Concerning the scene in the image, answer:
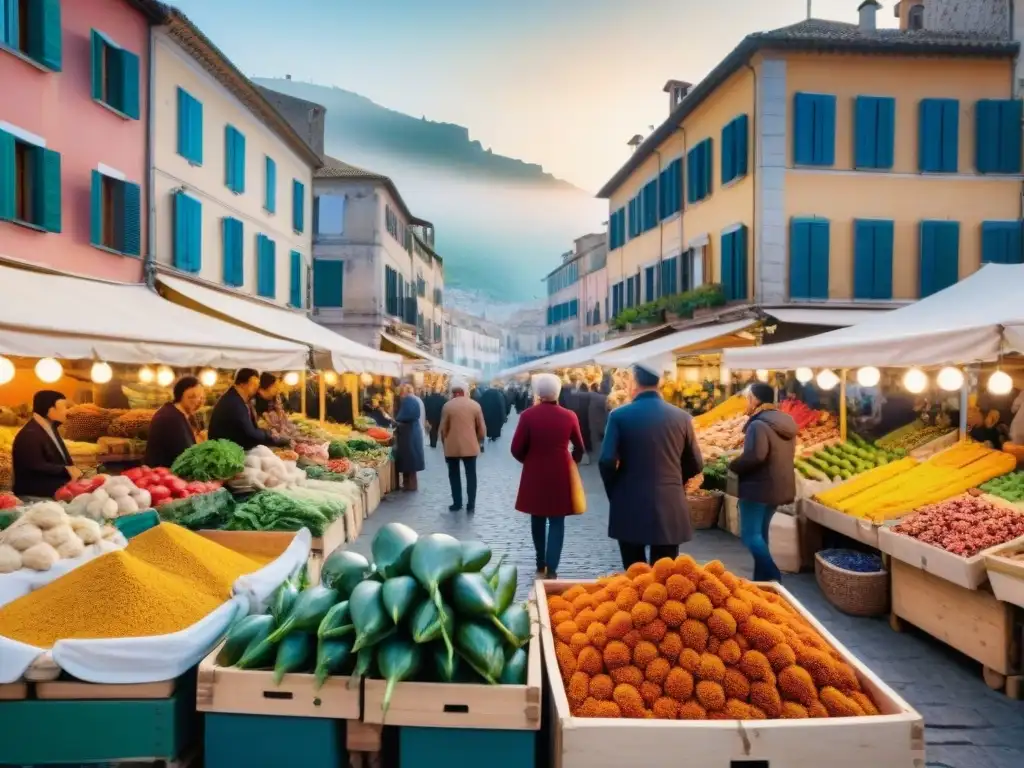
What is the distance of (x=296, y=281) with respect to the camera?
23.3 metres

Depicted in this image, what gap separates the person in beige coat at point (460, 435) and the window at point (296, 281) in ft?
45.2

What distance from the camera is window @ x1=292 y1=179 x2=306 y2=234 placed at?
23.0 metres

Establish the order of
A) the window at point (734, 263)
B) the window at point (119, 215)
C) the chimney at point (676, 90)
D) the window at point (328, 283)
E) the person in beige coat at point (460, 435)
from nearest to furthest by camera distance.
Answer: the person in beige coat at point (460, 435) < the window at point (119, 215) < the window at point (734, 263) < the chimney at point (676, 90) < the window at point (328, 283)

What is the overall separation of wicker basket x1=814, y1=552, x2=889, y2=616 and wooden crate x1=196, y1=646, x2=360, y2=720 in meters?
4.74

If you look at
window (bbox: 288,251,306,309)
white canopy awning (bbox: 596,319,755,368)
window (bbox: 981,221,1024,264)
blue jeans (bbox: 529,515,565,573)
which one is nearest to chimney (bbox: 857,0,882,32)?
window (bbox: 981,221,1024,264)

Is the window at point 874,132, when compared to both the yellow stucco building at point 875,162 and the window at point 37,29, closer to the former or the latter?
the yellow stucco building at point 875,162

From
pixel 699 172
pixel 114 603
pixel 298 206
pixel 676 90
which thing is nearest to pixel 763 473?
pixel 114 603

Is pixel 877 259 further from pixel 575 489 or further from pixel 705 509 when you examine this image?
pixel 575 489

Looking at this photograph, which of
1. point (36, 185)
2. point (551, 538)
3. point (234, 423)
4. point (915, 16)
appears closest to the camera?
point (551, 538)

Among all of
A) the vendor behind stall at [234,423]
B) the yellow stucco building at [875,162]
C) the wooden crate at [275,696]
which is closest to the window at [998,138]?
the yellow stucco building at [875,162]

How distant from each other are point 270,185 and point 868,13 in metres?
16.9

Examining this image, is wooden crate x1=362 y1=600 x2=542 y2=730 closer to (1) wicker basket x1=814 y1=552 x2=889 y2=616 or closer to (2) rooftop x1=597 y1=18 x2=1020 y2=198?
(1) wicker basket x1=814 y1=552 x2=889 y2=616

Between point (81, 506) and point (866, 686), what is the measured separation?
4814 millimetres

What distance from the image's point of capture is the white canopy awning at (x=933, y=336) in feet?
16.3
